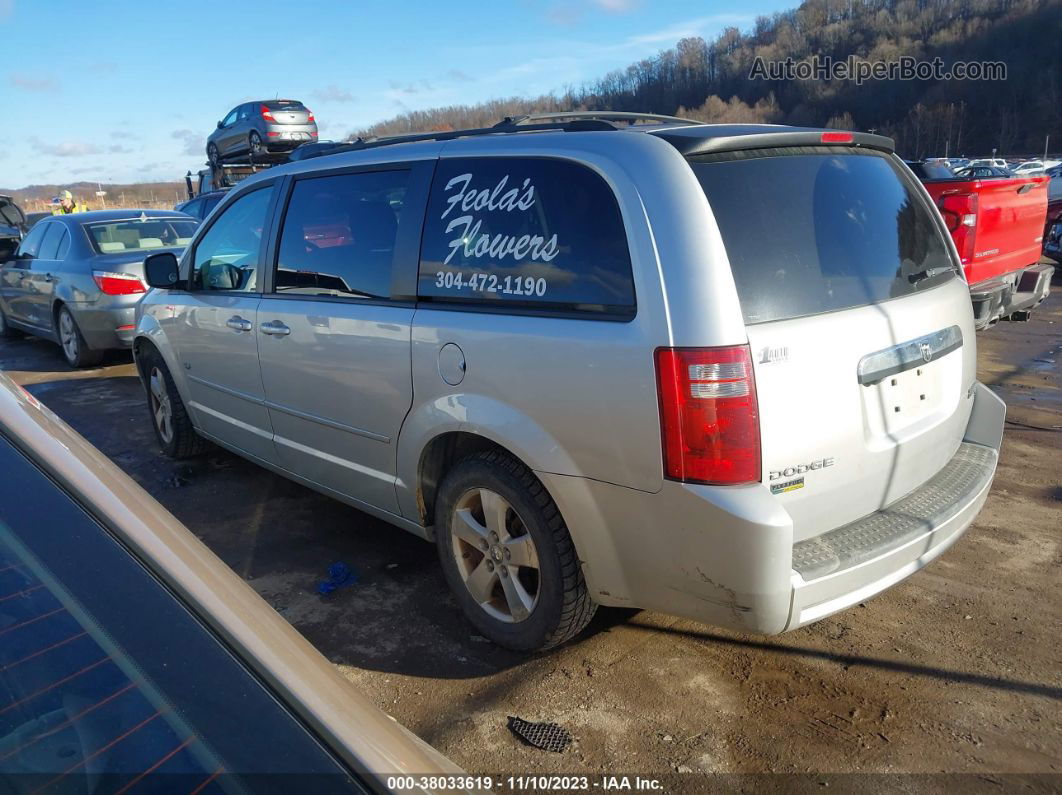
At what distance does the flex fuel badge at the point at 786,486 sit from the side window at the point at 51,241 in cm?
Answer: 937

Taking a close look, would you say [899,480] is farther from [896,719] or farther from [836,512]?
[896,719]

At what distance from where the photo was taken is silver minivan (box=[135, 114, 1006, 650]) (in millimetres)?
2436

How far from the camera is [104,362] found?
9461 millimetres

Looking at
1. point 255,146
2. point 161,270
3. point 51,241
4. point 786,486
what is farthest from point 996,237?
point 255,146

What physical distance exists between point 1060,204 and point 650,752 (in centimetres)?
1534

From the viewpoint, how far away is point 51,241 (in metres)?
9.46

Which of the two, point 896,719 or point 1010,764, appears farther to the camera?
point 896,719

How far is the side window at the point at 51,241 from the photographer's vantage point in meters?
9.27

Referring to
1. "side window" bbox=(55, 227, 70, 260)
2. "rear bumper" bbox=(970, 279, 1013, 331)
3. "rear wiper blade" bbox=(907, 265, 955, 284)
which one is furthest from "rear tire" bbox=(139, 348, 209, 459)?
"rear bumper" bbox=(970, 279, 1013, 331)

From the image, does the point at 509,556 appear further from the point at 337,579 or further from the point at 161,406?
the point at 161,406

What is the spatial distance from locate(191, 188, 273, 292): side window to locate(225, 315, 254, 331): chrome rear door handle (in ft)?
0.54

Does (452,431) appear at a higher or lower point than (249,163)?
lower

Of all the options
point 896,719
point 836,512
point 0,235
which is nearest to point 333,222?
point 836,512

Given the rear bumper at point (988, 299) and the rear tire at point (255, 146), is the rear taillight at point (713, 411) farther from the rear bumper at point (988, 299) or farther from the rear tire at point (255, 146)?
the rear tire at point (255, 146)
